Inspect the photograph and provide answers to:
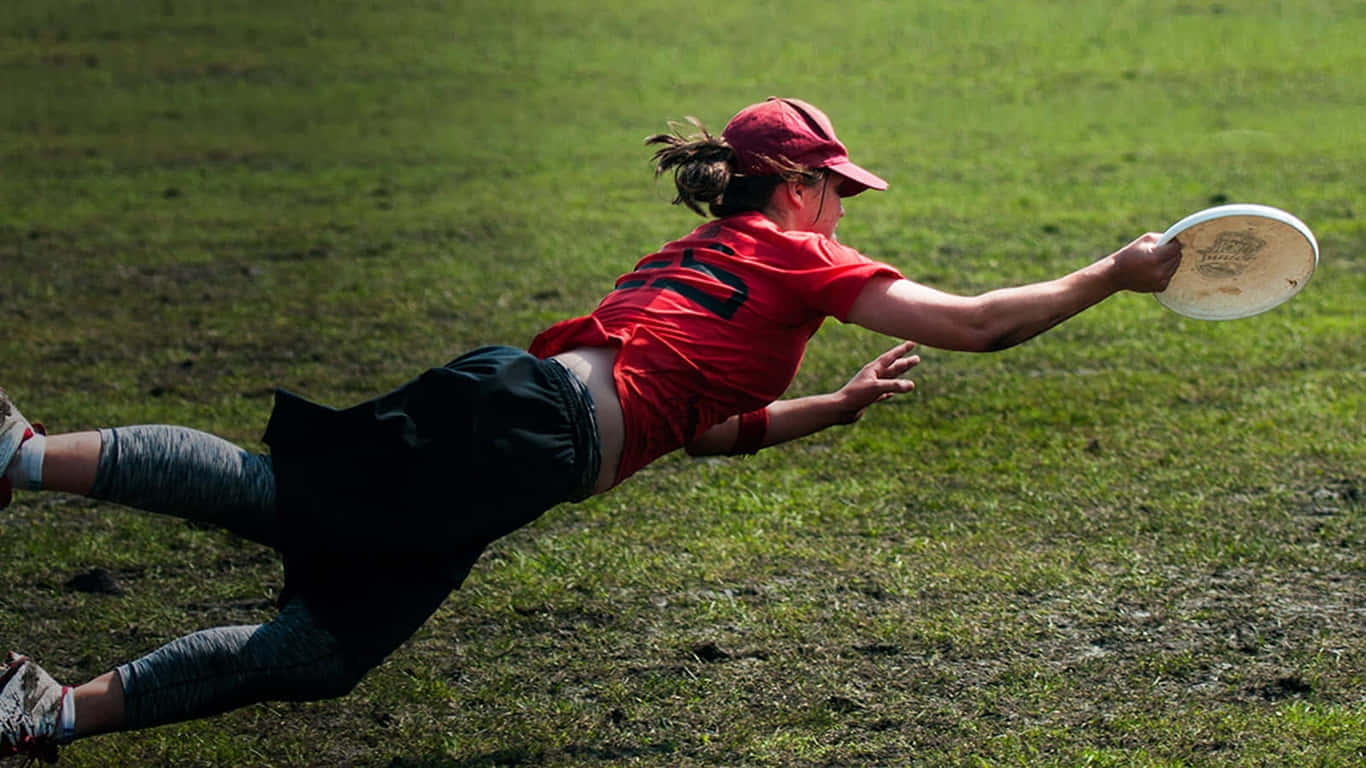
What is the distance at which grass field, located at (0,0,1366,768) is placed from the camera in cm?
413

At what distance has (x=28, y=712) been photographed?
3316 mm

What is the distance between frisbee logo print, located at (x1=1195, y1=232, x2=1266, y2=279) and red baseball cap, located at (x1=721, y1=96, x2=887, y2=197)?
789 millimetres

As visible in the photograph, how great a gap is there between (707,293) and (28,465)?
1.51 m

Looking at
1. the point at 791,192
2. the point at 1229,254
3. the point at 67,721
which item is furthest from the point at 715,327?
the point at 67,721

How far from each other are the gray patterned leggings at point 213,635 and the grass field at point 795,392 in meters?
0.54

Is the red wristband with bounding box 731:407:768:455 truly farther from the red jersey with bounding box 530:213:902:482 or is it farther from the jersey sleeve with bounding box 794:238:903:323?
the jersey sleeve with bounding box 794:238:903:323

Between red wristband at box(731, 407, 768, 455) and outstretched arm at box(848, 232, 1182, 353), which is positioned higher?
outstretched arm at box(848, 232, 1182, 353)

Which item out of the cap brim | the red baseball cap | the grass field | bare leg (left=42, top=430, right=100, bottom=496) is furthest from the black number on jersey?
bare leg (left=42, top=430, right=100, bottom=496)

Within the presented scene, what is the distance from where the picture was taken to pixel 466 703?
13.9ft

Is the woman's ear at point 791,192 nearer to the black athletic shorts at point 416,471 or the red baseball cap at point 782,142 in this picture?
the red baseball cap at point 782,142

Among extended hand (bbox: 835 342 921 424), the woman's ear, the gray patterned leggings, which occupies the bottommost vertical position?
the gray patterned leggings

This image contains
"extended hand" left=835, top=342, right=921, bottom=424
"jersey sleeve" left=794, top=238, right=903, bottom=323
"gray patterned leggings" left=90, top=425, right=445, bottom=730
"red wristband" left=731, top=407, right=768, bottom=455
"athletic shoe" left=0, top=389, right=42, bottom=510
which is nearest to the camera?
"athletic shoe" left=0, top=389, right=42, bottom=510

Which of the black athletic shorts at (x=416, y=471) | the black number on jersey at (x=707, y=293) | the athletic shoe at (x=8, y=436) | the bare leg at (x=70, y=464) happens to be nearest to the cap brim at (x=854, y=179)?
the black number on jersey at (x=707, y=293)

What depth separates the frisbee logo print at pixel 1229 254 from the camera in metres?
3.53
